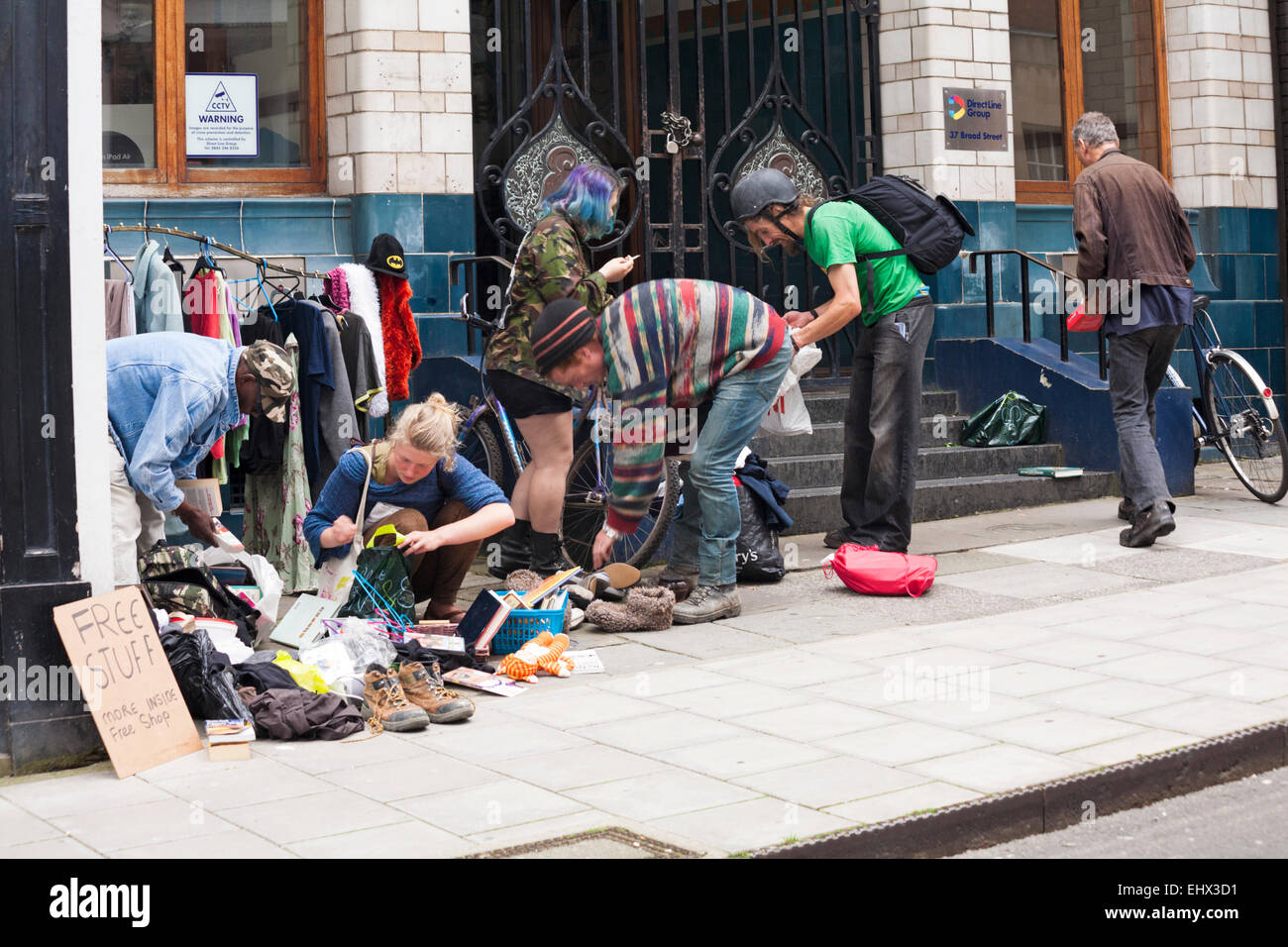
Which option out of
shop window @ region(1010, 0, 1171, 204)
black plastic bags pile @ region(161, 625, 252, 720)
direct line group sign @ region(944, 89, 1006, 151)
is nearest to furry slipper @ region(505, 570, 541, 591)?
black plastic bags pile @ region(161, 625, 252, 720)

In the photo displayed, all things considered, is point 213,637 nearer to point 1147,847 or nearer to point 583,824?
point 583,824

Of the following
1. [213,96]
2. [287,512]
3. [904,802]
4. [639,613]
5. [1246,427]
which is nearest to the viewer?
[904,802]

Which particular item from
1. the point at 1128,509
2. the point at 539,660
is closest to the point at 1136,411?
the point at 1128,509

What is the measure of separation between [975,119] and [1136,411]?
150 inches

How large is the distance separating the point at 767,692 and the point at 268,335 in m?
3.80

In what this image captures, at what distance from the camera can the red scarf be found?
29.1ft

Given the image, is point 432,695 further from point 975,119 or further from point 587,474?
point 975,119

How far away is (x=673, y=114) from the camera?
10789 millimetres

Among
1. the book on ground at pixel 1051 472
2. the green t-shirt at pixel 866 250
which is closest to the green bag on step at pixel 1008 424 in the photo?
the book on ground at pixel 1051 472

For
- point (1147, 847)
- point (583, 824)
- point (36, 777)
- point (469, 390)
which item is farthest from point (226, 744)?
point (469, 390)

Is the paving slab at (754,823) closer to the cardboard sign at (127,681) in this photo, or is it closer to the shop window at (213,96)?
the cardboard sign at (127,681)

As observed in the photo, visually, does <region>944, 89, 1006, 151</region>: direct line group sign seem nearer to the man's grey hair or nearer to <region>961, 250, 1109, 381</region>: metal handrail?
<region>961, 250, 1109, 381</region>: metal handrail

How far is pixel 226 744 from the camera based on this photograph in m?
5.33
